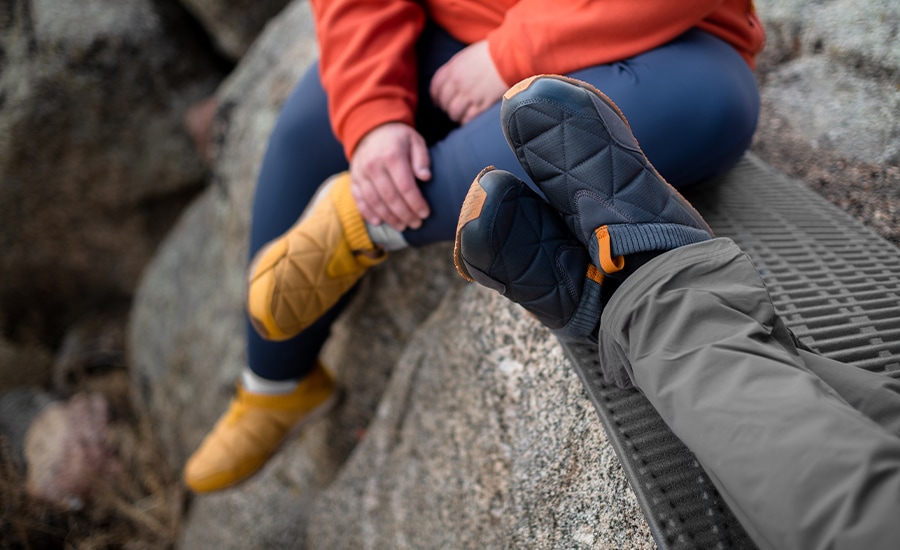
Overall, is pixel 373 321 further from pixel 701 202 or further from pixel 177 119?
pixel 177 119

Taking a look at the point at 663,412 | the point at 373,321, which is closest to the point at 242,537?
the point at 373,321

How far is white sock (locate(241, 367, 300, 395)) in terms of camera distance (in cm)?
136

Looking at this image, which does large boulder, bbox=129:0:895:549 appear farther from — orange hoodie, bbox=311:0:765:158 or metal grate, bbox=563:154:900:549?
orange hoodie, bbox=311:0:765:158

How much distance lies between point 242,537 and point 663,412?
1509 mm

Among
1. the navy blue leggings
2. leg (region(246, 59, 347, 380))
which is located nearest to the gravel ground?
the navy blue leggings

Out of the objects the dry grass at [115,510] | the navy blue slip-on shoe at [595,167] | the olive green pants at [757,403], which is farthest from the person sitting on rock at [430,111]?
the dry grass at [115,510]

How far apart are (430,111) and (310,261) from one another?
37 cm

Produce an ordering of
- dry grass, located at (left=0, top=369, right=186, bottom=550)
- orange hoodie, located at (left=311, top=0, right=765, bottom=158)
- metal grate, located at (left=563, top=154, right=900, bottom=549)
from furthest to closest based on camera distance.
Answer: dry grass, located at (left=0, top=369, right=186, bottom=550) < orange hoodie, located at (left=311, top=0, right=765, bottom=158) < metal grate, located at (left=563, top=154, right=900, bottom=549)

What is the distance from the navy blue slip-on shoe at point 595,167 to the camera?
0.77m

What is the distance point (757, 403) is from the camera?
1.85 feet

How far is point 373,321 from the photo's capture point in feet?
4.83

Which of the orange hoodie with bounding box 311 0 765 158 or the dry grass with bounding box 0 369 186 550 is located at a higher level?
the orange hoodie with bounding box 311 0 765 158

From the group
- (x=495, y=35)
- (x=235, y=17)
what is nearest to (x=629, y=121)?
(x=495, y=35)

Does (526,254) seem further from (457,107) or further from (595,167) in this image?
(457,107)
